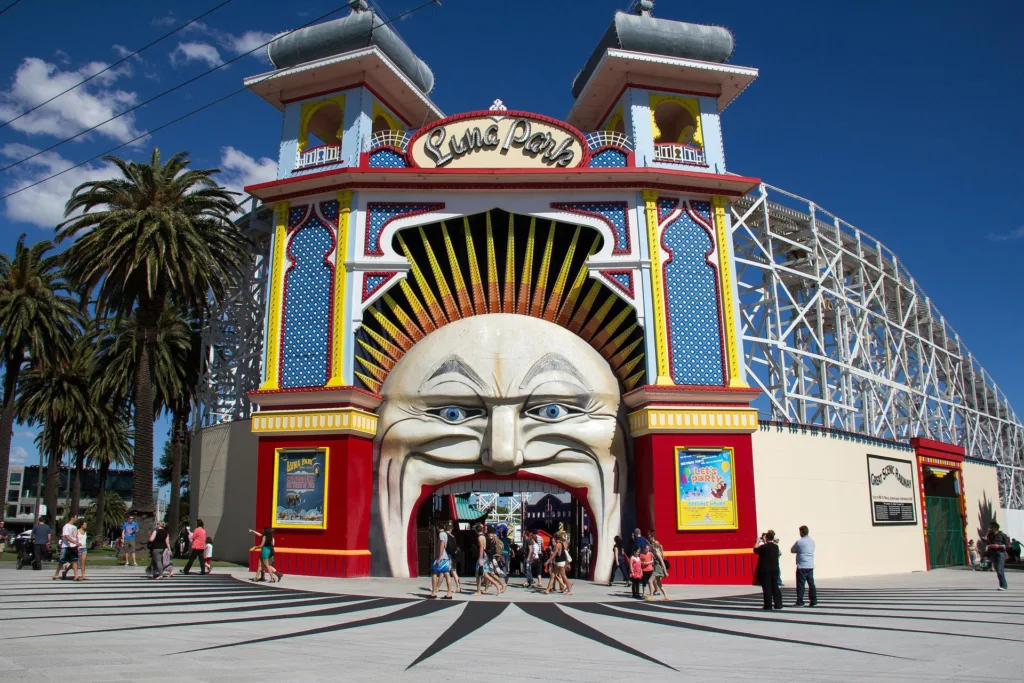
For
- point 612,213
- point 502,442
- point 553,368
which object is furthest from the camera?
point 612,213

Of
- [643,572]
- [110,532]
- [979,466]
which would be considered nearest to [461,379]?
[643,572]

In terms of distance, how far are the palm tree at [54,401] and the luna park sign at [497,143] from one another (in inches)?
952

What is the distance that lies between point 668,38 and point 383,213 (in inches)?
405

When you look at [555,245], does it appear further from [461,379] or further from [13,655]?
[13,655]

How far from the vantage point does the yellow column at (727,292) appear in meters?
21.1

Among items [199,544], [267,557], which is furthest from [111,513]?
[267,557]

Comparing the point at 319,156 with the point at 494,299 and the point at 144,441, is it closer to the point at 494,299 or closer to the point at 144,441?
the point at 494,299

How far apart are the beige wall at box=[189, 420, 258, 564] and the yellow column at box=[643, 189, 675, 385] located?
41.2ft

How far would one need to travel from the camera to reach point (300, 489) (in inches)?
803

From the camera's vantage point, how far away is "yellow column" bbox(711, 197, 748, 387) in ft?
69.1

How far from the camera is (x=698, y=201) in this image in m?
22.4

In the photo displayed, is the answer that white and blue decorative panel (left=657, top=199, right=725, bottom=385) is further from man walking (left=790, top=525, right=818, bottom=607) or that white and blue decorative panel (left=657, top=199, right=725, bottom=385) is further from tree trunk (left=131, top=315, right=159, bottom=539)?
tree trunk (left=131, top=315, right=159, bottom=539)

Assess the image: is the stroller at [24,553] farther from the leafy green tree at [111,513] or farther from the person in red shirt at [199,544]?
the leafy green tree at [111,513]

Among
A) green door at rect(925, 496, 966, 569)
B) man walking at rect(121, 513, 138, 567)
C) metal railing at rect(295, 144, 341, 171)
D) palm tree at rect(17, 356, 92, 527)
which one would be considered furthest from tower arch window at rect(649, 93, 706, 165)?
palm tree at rect(17, 356, 92, 527)
